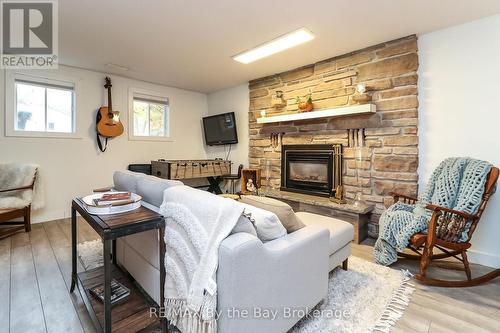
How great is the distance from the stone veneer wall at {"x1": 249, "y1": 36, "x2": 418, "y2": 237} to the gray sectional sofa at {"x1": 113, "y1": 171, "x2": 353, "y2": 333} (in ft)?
4.51

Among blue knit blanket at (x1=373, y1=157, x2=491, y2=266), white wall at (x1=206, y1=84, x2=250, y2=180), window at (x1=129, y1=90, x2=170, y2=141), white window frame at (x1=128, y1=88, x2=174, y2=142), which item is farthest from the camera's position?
white wall at (x1=206, y1=84, x2=250, y2=180)

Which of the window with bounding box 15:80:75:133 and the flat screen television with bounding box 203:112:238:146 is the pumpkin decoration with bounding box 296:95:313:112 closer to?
the flat screen television with bounding box 203:112:238:146

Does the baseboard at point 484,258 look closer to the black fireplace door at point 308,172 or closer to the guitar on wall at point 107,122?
the black fireplace door at point 308,172

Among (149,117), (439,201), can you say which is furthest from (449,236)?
(149,117)

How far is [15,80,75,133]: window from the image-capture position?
350cm

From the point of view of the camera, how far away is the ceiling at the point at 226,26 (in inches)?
85.7

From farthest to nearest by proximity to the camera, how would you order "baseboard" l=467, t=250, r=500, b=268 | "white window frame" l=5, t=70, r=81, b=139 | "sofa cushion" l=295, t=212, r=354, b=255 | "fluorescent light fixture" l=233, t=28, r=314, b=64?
"white window frame" l=5, t=70, r=81, b=139, "fluorescent light fixture" l=233, t=28, r=314, b=64, "baseboard" l=467, t=250, r=500, b=268, "sofa cushion" l=295, t=212, r=354, b=255

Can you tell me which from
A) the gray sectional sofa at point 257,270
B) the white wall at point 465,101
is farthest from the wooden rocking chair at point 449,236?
the gray sectional sofa at point 257,270

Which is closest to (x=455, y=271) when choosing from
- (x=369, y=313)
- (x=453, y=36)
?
(x=369, y=313)

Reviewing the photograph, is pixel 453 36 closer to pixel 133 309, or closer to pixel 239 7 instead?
pixel 239 7

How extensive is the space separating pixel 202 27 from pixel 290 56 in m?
1.31

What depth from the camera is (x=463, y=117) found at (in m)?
2.49

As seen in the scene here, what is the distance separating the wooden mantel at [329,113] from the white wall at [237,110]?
2.70ft

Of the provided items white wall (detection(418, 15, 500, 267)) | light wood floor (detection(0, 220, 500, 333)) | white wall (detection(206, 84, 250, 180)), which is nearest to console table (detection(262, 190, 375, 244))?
light wood floor (detection(0, 220, 500, 333))
